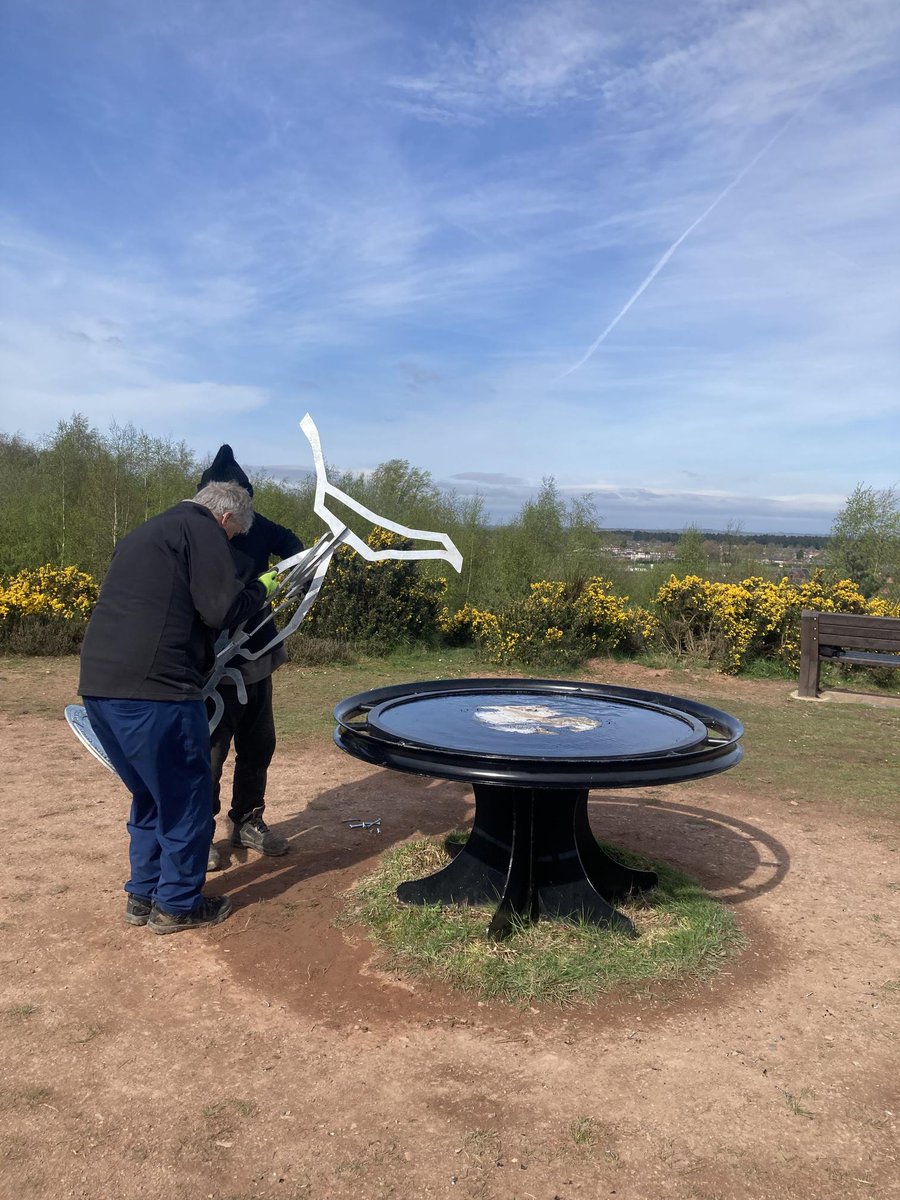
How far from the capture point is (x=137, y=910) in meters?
3.77

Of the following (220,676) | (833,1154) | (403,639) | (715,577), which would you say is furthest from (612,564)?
(833,1154)

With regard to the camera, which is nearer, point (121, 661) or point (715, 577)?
point (121, 661)

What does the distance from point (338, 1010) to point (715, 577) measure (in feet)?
49.2

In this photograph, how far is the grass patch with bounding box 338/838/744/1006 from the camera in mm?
3309

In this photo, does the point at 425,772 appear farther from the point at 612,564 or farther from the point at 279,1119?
the point at 612,564

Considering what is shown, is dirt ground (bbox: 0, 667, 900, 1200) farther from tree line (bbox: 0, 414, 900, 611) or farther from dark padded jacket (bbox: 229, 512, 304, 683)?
tree line (bbox: 0, 414, 900, 611)

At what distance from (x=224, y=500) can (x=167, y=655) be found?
66 cm

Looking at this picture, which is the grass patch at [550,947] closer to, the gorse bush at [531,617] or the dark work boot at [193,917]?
the dark work boot at [193,917]

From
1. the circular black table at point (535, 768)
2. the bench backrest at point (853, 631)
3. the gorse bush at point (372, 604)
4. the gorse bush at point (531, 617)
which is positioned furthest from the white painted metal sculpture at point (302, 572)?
the gorse bush at point (372, 604)

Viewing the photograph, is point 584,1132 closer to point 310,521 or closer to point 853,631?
point 853,631

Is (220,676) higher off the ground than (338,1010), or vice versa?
(220,676)

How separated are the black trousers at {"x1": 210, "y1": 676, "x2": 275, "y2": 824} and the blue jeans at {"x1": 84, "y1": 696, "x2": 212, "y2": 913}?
2.10 ft

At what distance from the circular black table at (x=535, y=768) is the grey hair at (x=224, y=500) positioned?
98 cm

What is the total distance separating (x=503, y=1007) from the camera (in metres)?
3.18
